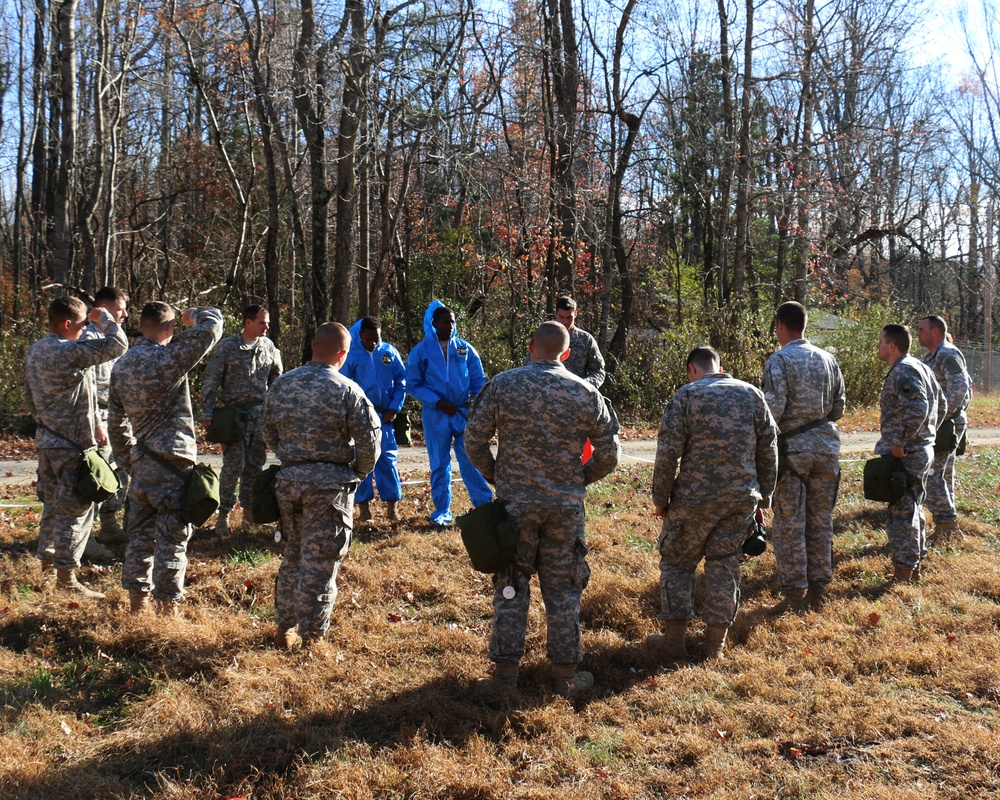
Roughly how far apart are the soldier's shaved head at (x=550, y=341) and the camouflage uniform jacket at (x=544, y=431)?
0.22ft

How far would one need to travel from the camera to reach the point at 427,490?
10.3m

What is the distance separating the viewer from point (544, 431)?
474cm

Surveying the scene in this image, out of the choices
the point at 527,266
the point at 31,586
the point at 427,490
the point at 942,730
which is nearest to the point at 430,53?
the point at 527,266

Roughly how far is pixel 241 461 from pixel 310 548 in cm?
307

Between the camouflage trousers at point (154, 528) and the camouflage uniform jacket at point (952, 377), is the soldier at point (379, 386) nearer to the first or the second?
the camouflage trousers at point (154, 528)

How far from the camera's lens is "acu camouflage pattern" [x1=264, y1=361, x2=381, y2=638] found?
5.16 m

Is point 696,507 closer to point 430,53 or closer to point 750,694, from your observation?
point 750,694

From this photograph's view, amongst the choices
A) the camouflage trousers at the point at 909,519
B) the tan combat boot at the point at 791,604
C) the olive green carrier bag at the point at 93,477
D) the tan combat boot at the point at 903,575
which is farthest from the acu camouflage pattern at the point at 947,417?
the olive green carrier bag at the point at 93,477

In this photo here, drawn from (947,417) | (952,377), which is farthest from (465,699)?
(952,377)

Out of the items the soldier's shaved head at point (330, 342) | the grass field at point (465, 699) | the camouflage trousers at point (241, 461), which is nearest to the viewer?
the grass field at point (465, 699)

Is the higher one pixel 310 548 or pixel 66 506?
pixel 66 506

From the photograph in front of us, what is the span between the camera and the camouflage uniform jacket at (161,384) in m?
5.63

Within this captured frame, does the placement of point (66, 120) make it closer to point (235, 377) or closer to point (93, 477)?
point (235, 377)

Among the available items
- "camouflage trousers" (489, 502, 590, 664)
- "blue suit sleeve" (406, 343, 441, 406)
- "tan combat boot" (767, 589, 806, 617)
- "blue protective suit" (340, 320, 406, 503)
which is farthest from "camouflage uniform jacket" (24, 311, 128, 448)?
"tan combat boot" (767, 589, 806, 617)
